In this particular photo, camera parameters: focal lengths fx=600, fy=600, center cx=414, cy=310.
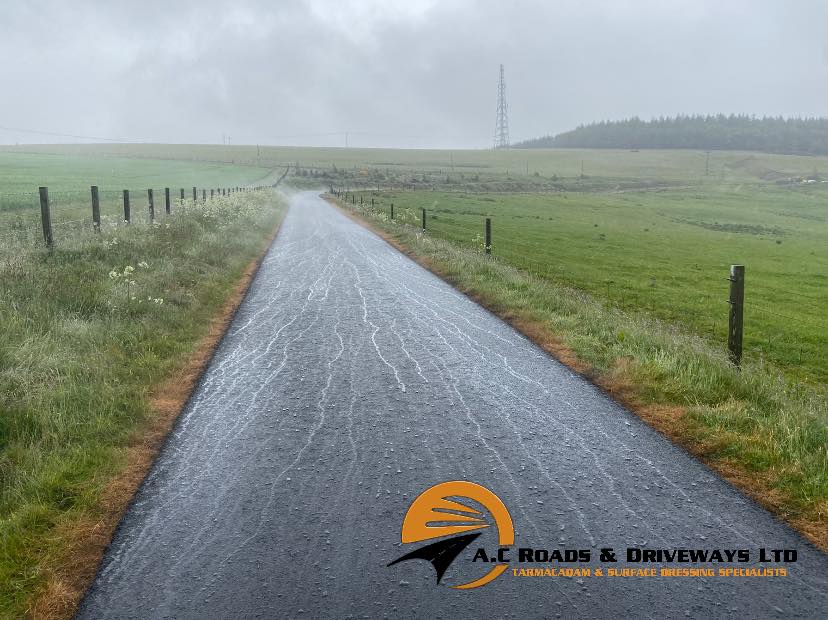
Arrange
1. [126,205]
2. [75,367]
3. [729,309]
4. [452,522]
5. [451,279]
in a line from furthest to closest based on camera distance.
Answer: [126,205], [451,279], [729,309], [75,367], [452,522]

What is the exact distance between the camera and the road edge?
3.52 metres

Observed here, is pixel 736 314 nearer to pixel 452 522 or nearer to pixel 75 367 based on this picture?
pixel 452 522

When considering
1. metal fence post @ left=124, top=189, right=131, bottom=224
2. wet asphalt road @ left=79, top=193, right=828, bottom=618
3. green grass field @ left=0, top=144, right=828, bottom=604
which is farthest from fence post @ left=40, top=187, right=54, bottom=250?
wet asphalt road @ left=79, top=193, right=828, bottom=618

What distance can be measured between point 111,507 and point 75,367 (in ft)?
9.79

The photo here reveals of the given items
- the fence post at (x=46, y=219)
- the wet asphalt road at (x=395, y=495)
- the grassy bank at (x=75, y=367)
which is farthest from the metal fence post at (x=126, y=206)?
the wet asphalt road at (x=395, y=495)

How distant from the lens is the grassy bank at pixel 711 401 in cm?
473

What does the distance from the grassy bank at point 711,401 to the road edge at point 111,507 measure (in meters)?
4.72

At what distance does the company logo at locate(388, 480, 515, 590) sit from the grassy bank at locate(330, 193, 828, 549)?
2.06 m

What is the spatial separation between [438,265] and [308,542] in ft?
42.8

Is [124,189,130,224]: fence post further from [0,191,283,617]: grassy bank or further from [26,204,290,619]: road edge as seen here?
[26,204,290,619]: road edge

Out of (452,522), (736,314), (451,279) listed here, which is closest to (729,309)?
(736,314)

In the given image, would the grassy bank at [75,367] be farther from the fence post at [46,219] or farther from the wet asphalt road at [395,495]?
the wet asphalt road at [395,495]

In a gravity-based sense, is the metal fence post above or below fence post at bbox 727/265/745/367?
above

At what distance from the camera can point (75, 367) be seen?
269 inches
